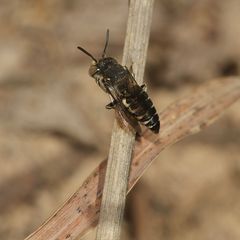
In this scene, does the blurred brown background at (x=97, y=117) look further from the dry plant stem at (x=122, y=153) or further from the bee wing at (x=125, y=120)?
the dry plant stem at (x=122, y=153)

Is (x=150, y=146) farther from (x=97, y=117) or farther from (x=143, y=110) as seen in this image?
(x=97, y=117)

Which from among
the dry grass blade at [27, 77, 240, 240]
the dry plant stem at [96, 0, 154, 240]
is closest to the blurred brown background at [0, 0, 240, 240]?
the dry grass blade at [27, 77, 240, 240]

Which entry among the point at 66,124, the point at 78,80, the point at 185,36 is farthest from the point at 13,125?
the point at 185,36

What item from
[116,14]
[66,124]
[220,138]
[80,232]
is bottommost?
[80,232]

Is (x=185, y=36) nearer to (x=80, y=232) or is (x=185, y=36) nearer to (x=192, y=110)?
(x=192, y=110)

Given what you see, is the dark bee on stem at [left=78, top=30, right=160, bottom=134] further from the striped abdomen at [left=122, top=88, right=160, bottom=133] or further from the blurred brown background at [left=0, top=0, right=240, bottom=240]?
the blurred brown background at [left=0, top=0, right=240, bottom=240]

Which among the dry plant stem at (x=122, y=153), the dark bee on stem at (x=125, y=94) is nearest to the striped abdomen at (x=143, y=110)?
the dark bee on stem at (x=125, y=94)
